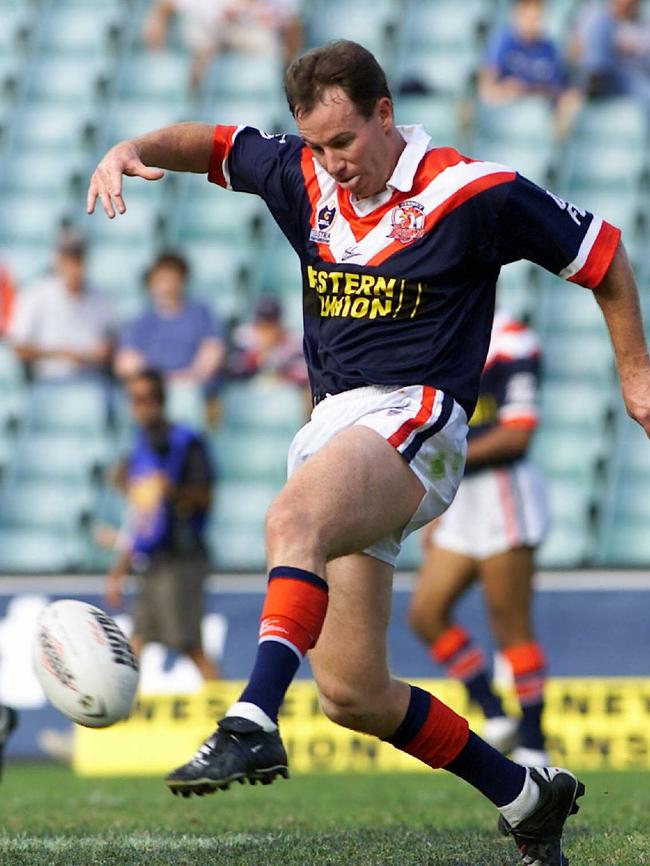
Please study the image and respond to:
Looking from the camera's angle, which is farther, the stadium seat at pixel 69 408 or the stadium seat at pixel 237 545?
the stadium seat at pixel 69 408

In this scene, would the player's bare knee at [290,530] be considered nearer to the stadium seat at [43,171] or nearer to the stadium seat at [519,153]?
the stadium seat at [519,153]

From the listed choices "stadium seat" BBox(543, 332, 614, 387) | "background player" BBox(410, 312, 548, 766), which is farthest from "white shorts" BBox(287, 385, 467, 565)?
"stadium seat" BBox(543, 332, 614, 387)

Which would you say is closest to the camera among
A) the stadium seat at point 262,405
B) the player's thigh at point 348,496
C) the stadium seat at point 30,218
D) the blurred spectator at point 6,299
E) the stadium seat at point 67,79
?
the player's thigh at point 348,496

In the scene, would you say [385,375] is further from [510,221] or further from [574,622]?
[574,622]

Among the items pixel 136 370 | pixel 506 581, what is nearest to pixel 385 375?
pixel 506 581

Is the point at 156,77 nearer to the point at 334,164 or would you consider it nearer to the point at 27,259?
the point at 27,259

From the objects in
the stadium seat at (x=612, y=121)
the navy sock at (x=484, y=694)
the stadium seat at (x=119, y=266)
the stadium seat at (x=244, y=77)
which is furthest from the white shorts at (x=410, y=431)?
the stadium seat at (x=244, y=77)

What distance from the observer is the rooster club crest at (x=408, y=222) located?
5523 millimetres

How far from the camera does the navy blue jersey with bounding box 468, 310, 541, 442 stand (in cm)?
966

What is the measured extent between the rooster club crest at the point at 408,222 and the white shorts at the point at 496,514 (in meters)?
4.21

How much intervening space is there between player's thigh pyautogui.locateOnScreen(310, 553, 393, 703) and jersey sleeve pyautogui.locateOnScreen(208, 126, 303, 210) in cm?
123

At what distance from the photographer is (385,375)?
217 inches

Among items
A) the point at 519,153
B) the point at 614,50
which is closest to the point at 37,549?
the point at 519,153

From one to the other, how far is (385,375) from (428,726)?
1.13 meters
